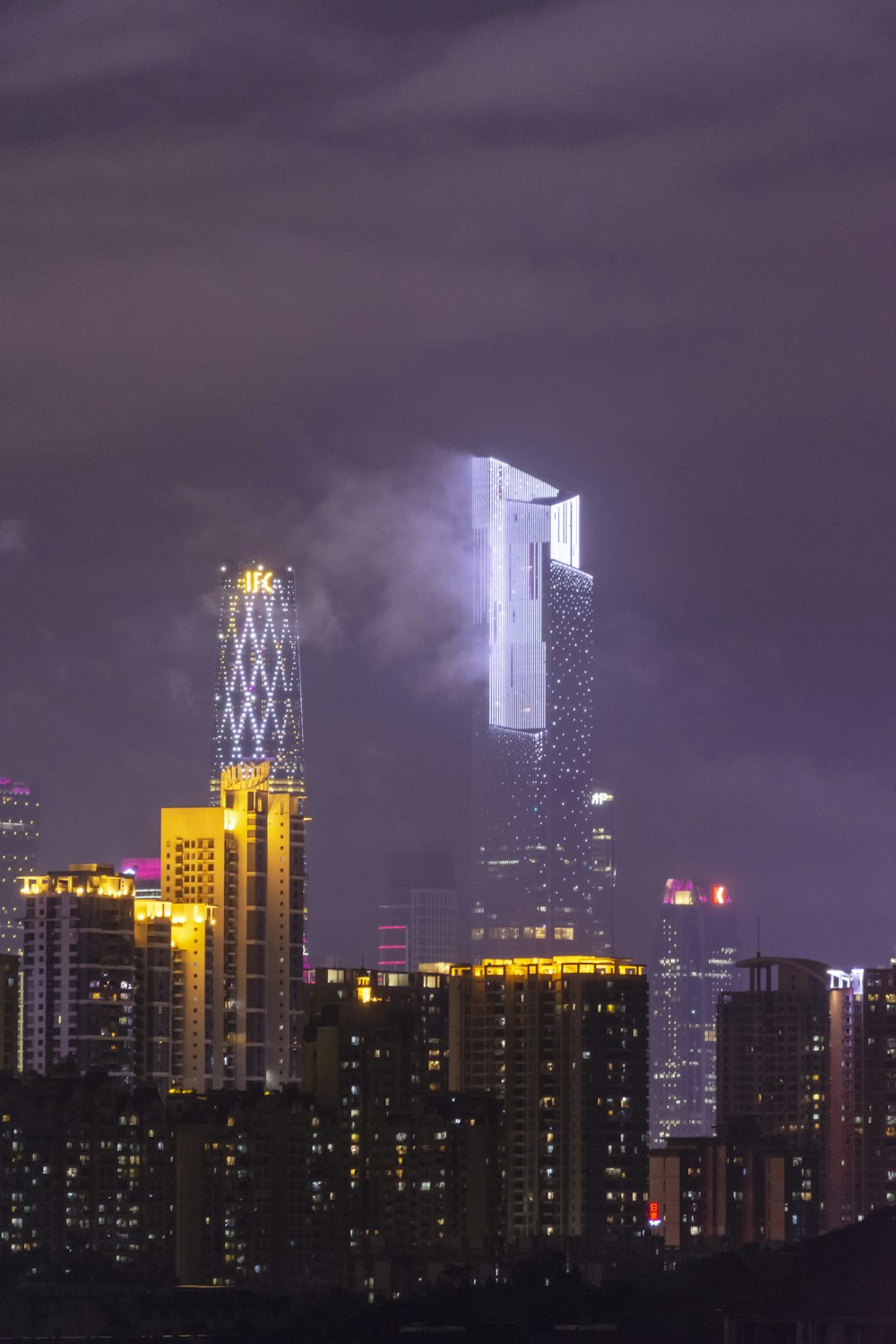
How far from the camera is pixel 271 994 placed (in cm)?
9231

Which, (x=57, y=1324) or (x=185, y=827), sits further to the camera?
(x=185, y=827)

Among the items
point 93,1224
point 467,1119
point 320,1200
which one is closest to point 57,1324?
point 93,1224

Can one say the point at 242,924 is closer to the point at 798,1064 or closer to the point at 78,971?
the point at 78,971

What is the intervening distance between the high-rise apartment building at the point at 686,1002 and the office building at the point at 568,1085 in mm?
31470

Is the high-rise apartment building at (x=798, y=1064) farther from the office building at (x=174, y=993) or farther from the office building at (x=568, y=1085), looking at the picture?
the office building at (x=174, y=993)

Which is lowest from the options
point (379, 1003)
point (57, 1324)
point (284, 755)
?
point (57, 1324)

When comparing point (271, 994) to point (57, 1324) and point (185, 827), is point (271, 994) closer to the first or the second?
point (185, 827)

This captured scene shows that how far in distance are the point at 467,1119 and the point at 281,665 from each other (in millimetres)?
33459

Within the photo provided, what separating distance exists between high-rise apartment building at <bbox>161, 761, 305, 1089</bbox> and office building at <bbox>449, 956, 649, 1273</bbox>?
366 inches

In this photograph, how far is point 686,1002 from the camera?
122125 mm

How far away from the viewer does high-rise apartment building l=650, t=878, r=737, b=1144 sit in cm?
11362

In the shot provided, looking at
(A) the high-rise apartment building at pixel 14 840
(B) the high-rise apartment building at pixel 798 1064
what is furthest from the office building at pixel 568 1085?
(A) the high-rise apartment building at pixel 14 840

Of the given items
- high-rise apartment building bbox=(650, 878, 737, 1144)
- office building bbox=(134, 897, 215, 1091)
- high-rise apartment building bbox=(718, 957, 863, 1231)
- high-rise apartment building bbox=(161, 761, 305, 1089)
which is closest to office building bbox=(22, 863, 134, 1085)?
office building bbox=(134, 897, 215, 1091)

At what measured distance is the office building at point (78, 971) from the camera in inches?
3231
